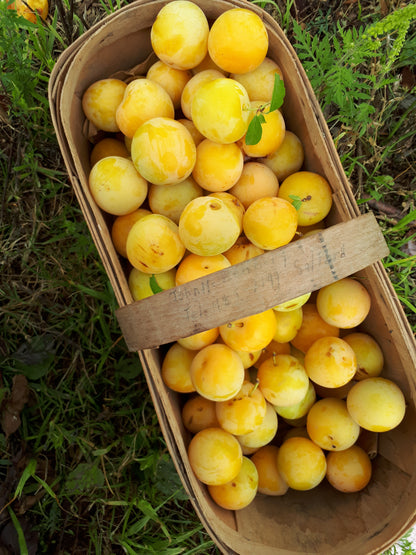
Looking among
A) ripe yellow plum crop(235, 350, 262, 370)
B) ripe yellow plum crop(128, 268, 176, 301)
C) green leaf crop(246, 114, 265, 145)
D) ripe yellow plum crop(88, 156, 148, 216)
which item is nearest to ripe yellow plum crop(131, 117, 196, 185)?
ripe yellow plum crop(88, 156, 148, 216)

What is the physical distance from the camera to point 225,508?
4.67 ft

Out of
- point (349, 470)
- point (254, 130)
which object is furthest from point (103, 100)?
point (349, 470)

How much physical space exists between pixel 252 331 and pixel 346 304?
311mm

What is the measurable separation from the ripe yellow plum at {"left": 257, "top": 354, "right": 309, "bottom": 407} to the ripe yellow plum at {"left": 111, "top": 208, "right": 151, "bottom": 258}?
0.56 meters

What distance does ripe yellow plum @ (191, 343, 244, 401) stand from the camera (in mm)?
→ 1234

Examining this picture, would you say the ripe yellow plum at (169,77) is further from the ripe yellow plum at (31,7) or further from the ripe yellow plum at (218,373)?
the ripe yellow plum at (218,373)

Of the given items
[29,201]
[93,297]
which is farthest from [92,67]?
[93,297]

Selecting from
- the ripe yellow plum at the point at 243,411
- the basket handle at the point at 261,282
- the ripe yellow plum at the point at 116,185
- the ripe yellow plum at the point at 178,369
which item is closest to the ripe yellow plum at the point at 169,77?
the ripe yellow plum at the point at 116,185

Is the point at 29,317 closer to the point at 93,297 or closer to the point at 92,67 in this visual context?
the point at 93,297

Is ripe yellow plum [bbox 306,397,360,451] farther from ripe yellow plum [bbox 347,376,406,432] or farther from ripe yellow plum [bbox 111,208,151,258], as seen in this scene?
ripe yellow plum [bbox 111,208,151,258]

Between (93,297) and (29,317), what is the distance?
9.8 inches

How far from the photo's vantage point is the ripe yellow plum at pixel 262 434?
4.64ft

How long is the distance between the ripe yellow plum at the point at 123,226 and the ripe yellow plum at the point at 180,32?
45cm

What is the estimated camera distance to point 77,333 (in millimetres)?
1817
